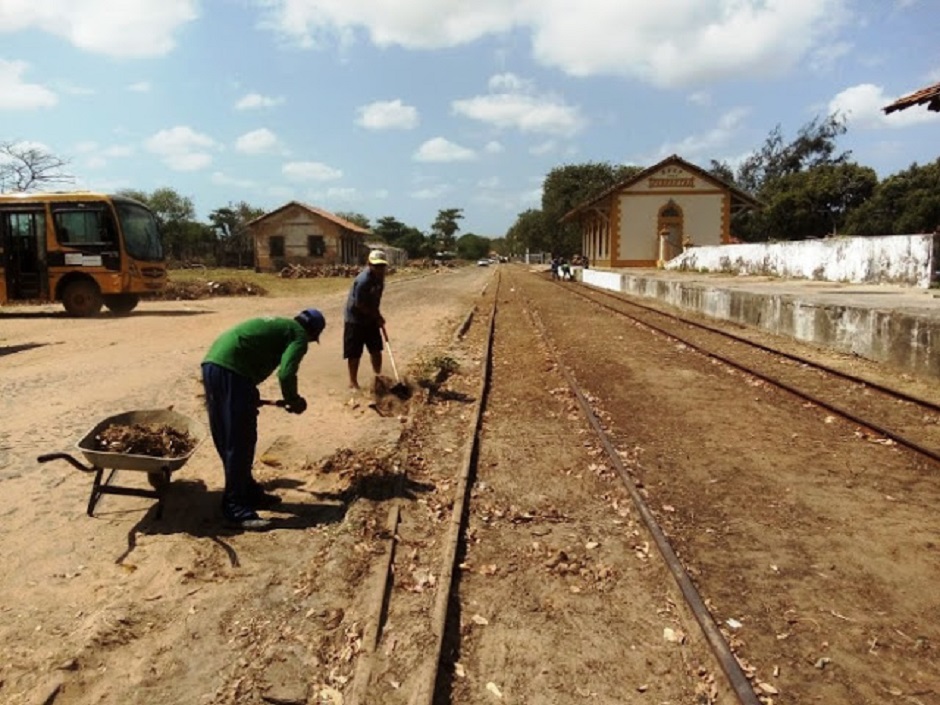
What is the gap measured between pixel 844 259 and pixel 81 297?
20510 millimetres

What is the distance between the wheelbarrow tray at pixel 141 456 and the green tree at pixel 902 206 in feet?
172

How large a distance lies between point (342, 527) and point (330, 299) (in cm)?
2263

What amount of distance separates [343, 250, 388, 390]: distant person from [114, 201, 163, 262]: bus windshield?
486 inches

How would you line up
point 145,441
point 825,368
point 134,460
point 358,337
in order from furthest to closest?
point 825,368 → point 358,337 → point 145,441 → point 134,460

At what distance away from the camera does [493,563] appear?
4570 millimetres

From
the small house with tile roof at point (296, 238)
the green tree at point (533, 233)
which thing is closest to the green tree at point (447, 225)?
the green tree at point (533, 233)

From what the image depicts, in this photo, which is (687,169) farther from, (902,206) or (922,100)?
(922,100)

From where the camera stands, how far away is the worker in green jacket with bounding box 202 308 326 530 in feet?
16.7

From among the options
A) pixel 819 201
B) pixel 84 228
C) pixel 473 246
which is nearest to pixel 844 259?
pixel 84 228

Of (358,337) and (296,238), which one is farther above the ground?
(296,238)

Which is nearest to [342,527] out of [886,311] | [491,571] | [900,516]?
[491,571]

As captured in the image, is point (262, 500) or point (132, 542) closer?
point (132, 542)

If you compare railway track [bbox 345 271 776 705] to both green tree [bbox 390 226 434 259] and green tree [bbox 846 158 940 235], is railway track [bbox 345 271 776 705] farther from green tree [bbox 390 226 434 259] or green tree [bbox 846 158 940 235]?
green tree [bbox 390 226 434 259]

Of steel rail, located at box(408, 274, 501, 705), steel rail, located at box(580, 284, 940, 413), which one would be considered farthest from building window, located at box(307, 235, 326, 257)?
steel rail, located at box(408, 274, 501, 705)
